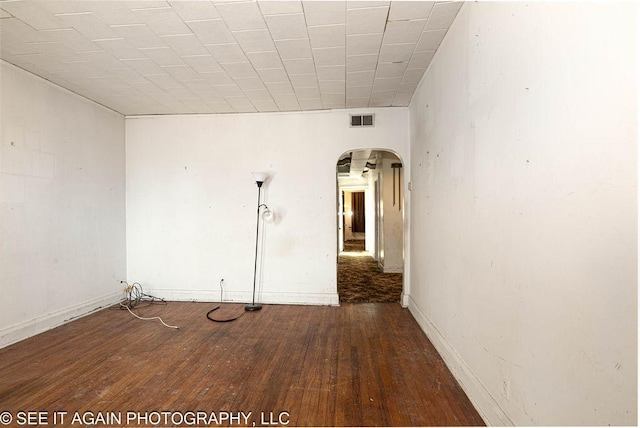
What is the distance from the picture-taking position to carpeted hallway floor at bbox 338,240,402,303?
4.37 m

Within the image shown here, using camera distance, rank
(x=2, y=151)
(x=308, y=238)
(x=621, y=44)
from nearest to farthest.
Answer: (x=621, y=44)
(x=2, y=151)
(x=308, y=238)

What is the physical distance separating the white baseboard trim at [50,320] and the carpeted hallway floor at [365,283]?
3.26 m

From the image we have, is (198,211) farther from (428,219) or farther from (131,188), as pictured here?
(428,219)

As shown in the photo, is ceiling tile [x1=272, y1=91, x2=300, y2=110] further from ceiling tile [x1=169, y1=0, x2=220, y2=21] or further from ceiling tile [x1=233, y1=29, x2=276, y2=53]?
ceiling tile [x1=169, y1=0, x2=220, y2=21]

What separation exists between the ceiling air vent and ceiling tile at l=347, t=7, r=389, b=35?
5.63 feet

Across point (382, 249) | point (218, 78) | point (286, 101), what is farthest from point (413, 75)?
point (382, 249)

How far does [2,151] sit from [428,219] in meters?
4.20

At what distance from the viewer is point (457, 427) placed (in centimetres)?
167

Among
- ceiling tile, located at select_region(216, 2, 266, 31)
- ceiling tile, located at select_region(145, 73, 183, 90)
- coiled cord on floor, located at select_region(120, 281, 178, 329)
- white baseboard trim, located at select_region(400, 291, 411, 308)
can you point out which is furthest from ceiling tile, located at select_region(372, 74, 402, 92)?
coiled cord on floor, located at select_region(120, 281, 178, 329)

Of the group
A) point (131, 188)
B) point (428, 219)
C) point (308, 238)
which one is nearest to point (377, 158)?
point (308, 238)

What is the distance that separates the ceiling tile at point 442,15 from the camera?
2.04m

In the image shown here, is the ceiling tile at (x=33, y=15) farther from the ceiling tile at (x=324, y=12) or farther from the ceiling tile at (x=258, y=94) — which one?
the ceiling tile at (x=324, y=12)

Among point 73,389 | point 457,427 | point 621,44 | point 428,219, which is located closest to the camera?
point 621,44

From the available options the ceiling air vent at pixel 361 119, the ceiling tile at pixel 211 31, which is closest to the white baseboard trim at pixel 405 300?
the ceiling air vent at pixel 361 119
